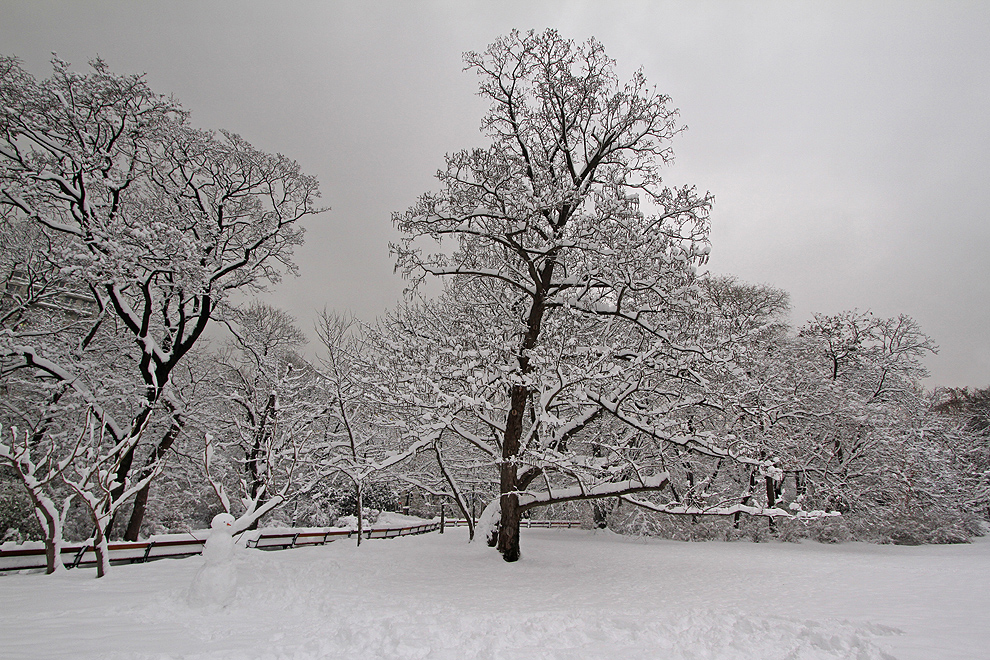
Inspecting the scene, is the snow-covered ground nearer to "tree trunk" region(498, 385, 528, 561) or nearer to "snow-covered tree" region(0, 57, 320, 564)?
"tree trunk" region(498, 385, 528, 561)

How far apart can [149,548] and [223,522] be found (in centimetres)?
563

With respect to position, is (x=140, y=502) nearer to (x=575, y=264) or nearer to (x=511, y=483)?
(x=511, y=483)

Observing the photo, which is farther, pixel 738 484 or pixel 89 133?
pixel 738 484

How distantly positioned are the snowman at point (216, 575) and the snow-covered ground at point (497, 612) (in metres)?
0.22

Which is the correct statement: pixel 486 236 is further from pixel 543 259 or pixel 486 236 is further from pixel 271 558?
pixel 271 558

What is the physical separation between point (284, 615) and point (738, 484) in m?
19.8

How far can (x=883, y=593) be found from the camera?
8.10 meters

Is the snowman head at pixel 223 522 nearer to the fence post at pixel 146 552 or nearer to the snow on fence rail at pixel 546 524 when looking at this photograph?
the fence post at pixel 146 552

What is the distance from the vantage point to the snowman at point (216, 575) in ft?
20.9

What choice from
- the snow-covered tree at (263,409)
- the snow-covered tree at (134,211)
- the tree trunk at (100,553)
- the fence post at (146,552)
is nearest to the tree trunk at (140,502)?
the snow-covered tree at (134,211)

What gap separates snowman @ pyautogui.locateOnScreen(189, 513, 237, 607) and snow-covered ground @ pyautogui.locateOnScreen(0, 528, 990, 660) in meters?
0.22

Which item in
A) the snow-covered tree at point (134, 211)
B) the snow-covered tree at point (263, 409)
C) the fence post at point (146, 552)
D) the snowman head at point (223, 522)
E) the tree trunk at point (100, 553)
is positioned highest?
the snow-covered tree at point (134, 211)

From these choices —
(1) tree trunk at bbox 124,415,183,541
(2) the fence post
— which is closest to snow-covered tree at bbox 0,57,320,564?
(1) tree trunk at bbox 124,415,183,541

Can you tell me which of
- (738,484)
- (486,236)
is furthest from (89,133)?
(738,484)
